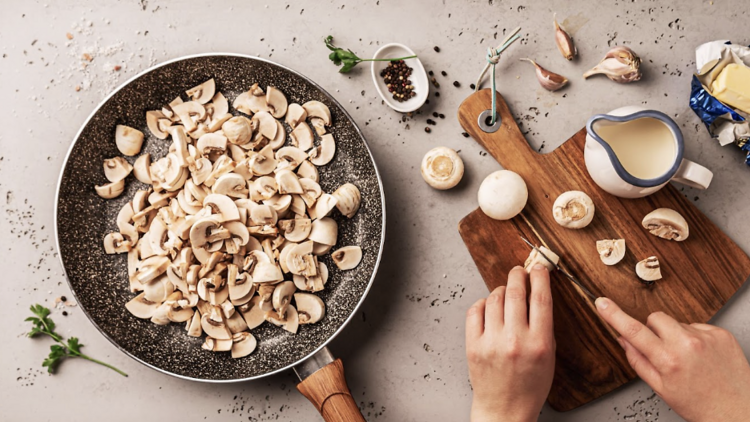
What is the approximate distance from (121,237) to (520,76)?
113 centimetres

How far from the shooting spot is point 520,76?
4.52 feet

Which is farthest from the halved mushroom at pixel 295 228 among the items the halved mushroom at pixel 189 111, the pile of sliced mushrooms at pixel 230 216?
the halved mushroom at pixel 189 111

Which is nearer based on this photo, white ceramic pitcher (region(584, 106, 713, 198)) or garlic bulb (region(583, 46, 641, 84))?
white ceramic pitcher (region(584, 106, 713, 198))

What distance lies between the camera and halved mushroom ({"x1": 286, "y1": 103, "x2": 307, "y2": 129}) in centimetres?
133

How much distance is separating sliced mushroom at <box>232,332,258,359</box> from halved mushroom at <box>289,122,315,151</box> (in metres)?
0.50

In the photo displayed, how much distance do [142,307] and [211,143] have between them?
460mm

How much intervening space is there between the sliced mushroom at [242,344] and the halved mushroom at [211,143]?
47cm

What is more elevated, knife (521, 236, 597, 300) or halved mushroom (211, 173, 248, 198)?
halved mushroom (211, 173, 248, 198)

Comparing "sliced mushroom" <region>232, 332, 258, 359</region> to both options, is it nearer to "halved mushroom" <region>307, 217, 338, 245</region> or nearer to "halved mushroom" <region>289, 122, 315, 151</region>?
"halved mushroom" <region>307, 217, 338, 245</region>

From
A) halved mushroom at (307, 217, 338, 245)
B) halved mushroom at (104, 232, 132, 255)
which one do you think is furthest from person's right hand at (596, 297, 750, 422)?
halved mushroom at (104, 232, 132, 255)

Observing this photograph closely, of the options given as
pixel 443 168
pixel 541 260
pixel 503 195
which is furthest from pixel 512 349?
pixel 443 168

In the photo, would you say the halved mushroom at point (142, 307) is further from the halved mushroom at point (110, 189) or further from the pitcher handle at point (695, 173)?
A: the pitcher handle at point (695, 173)

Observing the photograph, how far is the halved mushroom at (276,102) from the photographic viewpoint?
1325 millimetres

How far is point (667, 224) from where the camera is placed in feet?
4.09
